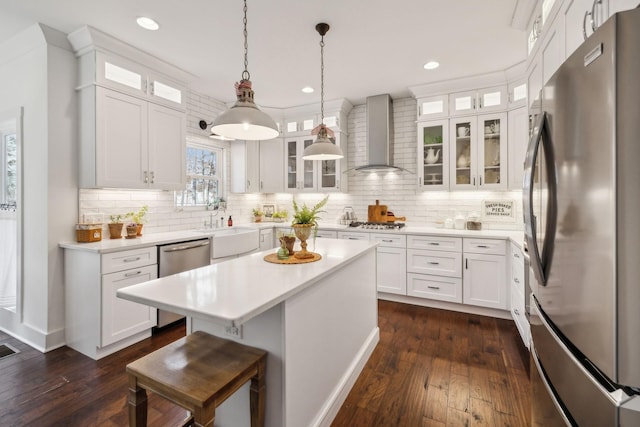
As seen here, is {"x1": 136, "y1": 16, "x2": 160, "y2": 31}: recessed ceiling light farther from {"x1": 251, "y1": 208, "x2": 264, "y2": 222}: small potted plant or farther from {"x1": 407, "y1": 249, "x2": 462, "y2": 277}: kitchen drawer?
{"x1": 407, "y1": 249, "x2": 462, "y2": 277}: kitchen drawer

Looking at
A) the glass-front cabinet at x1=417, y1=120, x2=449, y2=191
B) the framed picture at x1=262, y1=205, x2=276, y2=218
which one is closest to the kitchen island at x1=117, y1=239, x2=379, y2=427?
the glass-front cabinet at x1=417, y1=120, x2=449, y2=191

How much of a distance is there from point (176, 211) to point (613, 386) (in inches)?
159

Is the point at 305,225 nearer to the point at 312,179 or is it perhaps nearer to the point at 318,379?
the point at 318,379

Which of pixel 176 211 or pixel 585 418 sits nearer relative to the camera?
pixel 585 418

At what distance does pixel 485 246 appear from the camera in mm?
3287

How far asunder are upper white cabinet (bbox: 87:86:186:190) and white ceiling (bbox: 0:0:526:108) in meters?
0.57

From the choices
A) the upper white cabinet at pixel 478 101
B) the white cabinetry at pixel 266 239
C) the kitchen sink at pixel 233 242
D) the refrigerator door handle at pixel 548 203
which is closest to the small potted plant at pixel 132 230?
the kitchen sink at pixel 233 242

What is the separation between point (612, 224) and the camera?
74cm

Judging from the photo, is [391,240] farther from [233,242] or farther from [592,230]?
[592,230]

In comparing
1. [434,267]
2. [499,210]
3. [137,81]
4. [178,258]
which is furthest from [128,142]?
[499,210]

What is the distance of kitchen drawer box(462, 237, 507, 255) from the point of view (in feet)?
10.5

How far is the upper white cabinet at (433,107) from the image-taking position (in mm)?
Result: 3814

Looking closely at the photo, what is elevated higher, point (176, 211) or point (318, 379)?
point (176, 211)

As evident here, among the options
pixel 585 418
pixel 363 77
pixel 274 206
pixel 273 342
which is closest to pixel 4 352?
pixel 273 342
